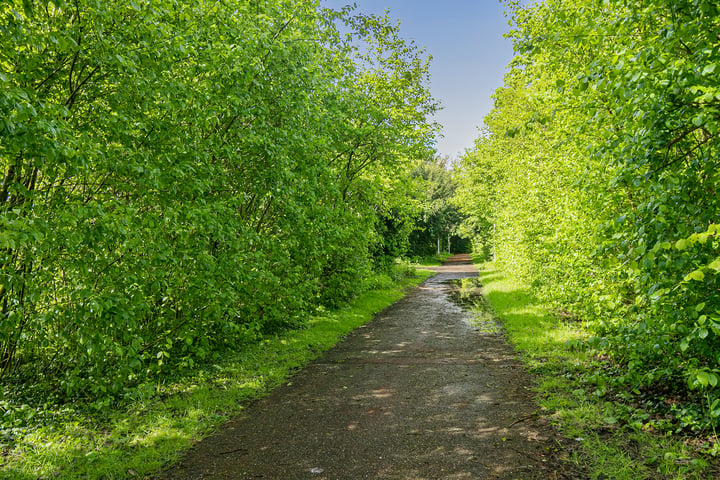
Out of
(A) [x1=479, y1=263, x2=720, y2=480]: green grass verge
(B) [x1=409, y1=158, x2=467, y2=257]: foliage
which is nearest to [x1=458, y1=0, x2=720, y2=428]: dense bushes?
(A) [x1=479, y1=263, x2=720, y2=480]: green grass verge

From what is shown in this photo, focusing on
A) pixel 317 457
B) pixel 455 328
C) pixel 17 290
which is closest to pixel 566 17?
pixel 317 457

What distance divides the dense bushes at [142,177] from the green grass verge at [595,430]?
4.99m

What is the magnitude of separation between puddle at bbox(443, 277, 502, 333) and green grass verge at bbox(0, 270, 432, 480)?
5.46 metres

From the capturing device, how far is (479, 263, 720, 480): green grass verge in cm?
402

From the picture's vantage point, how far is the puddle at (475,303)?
1199cm

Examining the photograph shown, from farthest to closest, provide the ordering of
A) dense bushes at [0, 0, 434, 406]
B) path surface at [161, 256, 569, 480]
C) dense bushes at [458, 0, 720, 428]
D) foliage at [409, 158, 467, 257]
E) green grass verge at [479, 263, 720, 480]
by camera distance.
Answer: foliage at [409, 158, 467, 257] < dense bushes at [0, 0, 434, 406] < path surface at [161, 256, 569, 480] < green grass verge at [479, 263, 720, 480] < dense bushes at [458, 0, 720, 428]

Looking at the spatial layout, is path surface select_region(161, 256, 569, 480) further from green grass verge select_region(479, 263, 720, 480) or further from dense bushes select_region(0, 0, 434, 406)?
dense bushes select_region(0, 0, 434, 406)

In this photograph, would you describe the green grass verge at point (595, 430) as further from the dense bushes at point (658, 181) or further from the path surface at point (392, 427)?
the dense bushes at point (658, 181)

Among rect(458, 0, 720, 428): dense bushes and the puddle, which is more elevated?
rect(458, 0, 720, 428): dense bushes

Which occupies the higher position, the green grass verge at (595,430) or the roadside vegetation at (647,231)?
the roadside vegetation at (647,231)

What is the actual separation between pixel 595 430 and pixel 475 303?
11.8 metres

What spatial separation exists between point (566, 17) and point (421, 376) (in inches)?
227


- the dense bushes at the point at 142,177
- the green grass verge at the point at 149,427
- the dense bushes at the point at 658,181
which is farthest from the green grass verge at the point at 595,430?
the dense bushes at the point at 142,177

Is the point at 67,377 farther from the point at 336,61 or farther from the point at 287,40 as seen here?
the point at 336,61
